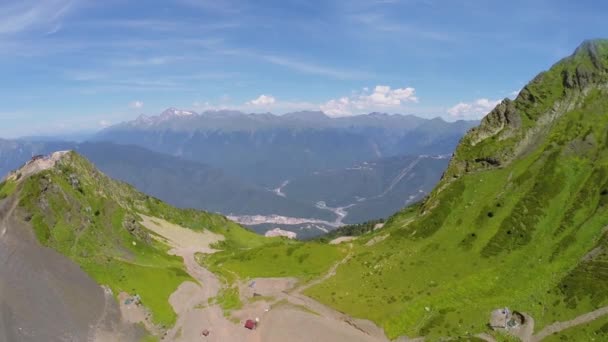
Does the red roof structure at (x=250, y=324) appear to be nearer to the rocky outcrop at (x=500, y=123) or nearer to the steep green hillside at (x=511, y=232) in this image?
the steep green hillside at (x=511, y=232)

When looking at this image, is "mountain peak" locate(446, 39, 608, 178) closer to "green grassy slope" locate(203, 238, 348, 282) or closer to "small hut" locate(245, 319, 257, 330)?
"green grassy slope" locate(203, 238, 348, 282)

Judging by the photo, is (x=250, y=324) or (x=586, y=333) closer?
(x=586, y=333)

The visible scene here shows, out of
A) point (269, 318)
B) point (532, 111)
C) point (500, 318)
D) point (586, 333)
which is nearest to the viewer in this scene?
point (586, 333)

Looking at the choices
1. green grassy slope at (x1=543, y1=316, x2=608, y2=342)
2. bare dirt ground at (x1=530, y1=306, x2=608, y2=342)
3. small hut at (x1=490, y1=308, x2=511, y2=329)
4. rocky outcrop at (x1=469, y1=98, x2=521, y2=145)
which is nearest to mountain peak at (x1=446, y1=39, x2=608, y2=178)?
rocky outcrop at (x1=469, y1=98, x2=521, y2=145)

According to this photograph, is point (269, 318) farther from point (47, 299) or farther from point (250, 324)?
point (47, 299)

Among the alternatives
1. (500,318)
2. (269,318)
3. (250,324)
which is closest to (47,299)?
(250,324)

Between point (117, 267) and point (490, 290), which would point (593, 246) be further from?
point (117, 267)
